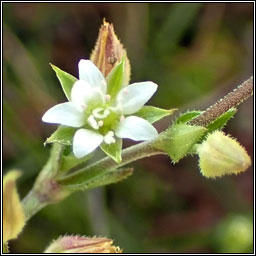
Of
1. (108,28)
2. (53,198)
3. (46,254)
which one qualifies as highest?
(108,28)

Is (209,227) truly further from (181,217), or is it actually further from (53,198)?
(53,198)

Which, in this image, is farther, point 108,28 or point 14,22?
point 14,22

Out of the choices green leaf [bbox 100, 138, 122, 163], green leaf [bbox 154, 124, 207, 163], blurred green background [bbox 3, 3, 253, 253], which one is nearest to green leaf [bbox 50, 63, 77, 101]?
green leaf [bbox 100, 138, 122, 163]

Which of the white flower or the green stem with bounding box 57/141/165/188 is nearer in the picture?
the white flower

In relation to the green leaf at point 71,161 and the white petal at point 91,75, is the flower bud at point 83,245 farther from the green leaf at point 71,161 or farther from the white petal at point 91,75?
the white petal at point 91,75

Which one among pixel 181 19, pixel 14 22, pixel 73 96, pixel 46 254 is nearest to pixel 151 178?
pixel 181 19

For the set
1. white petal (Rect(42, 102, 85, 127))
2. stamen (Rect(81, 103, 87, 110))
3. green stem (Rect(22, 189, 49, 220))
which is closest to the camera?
white petal (Rect(42, 102, 85, 127))

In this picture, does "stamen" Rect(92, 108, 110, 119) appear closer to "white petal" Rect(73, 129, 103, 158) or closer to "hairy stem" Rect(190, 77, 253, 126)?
"white petal" Rect(73, 129, 103, 158)

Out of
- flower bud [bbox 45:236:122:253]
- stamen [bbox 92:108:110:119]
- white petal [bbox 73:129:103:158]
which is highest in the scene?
stamen [bbox 92:108:110:119]
